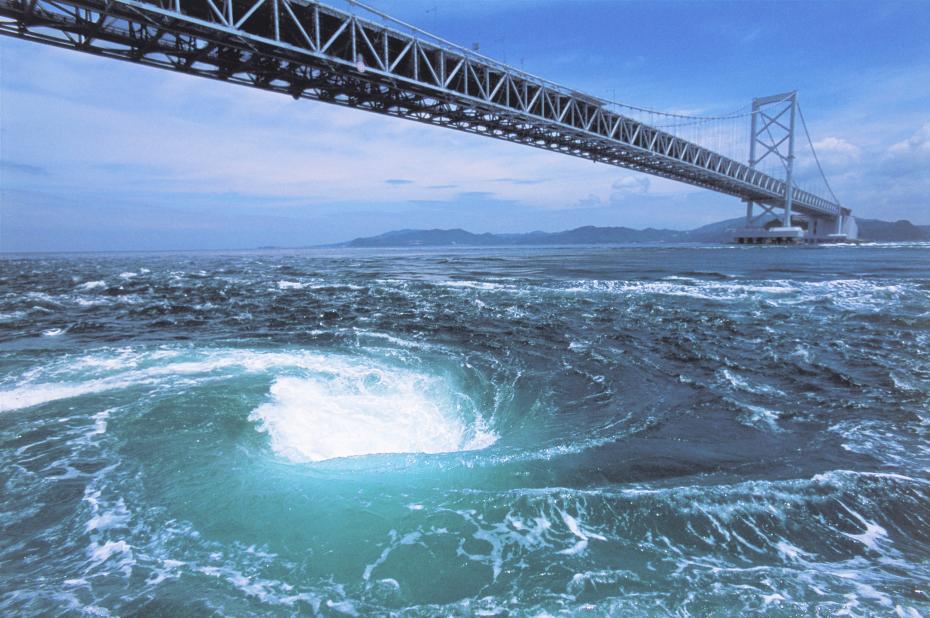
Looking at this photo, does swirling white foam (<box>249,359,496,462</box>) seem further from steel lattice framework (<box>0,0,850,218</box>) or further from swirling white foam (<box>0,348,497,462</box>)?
steel lattice framework (<box>0,0,850,218</box>)

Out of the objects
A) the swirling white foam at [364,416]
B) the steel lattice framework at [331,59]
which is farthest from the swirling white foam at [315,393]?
the steel lattice framework at [331,59]

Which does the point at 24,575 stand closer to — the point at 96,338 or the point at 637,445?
the point at 637,445

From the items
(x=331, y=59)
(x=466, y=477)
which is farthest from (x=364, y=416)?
(x=331, y=59)

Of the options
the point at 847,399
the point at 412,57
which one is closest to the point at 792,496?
the point at 847,399

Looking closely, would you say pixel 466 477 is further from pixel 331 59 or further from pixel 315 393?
pixel 331 59

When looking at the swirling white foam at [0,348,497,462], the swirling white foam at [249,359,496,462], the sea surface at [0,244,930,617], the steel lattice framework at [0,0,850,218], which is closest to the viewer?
the sea surface at [0,244,930,617]

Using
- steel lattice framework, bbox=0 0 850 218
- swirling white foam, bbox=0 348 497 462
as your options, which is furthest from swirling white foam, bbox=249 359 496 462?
steel lattice framework, bbox=0 0 850 218
